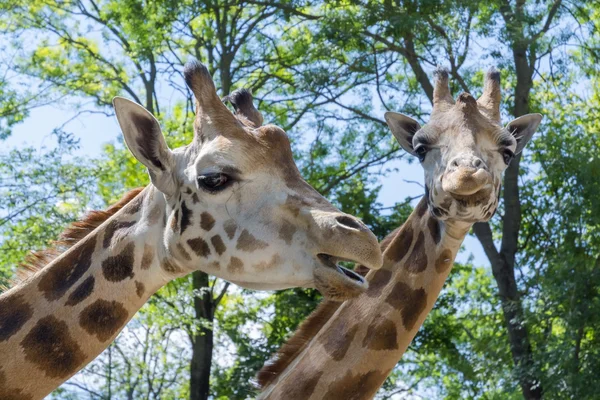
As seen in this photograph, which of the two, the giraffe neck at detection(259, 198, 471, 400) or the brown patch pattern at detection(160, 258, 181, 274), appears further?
the giraffe neck at detection(259, 198, 471, 400)

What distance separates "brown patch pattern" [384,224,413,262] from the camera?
714 centimetres

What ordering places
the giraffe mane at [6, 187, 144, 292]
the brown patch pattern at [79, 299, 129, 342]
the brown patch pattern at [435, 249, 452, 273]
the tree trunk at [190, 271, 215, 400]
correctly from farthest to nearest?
the tree trunk at [190, 271, 215, 400] < the brown patch pattern at [435, 249, 452, 273] < the giraffe mane at [6, 187, 144, 292] < the brown patch pattern at [79, 299, 129, 342]

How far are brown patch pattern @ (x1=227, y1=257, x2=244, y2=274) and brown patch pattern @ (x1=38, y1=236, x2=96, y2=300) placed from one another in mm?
742

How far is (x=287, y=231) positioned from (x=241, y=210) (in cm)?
27

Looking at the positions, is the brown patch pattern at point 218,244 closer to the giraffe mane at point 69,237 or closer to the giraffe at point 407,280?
the giraffe mane at point 69,237

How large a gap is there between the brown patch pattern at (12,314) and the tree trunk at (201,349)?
15.1m

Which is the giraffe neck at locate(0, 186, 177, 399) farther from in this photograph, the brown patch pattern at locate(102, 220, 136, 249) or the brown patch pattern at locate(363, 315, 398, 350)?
the brown patch pattern at locate(363, 315, 398, 350)

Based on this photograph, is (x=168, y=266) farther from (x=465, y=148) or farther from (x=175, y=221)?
(x=465, y=148)

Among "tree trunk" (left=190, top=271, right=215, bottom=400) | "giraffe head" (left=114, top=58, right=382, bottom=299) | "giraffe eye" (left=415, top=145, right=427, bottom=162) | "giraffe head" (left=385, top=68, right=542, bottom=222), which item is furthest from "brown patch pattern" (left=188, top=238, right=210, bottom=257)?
"tree trunk" (left=190, top=271, right=215, bottom=400)

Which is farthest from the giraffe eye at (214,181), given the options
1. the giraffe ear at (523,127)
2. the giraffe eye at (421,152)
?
the giraffe ear at (523,127)

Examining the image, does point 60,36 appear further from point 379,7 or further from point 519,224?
point 519,224

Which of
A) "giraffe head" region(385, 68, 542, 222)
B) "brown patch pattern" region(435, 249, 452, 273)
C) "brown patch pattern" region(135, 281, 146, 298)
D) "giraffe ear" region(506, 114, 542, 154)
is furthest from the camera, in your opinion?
"giraffe ear" region(506, 114, 542, 154)

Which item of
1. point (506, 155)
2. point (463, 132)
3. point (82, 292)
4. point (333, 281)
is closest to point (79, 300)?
point (82, 292)

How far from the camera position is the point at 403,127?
8180 millimetres
